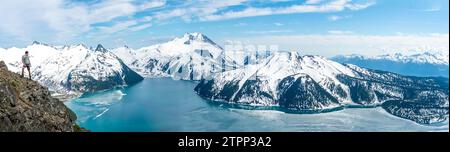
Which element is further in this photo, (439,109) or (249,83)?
(249,83)

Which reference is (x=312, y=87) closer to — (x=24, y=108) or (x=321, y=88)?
(x=321, y=88)

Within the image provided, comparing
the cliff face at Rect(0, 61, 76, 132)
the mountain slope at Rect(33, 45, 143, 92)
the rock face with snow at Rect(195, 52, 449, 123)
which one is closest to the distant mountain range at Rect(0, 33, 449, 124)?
the rock face with snow at Rect(195, 52, 449, 123)

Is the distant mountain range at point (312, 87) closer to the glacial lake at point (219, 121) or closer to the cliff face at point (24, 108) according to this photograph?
the glacial lake at point (219, 121)
